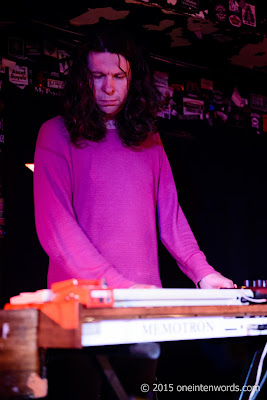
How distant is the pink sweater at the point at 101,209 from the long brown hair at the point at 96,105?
0.13 ft

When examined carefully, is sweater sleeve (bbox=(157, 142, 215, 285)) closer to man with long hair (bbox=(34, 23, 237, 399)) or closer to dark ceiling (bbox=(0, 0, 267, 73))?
man with long hair (bbox=(34, 23, 237, 399))

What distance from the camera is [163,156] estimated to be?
2.05 m

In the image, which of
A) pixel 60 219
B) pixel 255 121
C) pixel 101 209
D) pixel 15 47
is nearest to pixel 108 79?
pixel 101 209

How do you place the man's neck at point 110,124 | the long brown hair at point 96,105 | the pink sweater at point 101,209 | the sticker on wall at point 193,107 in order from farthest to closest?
the sticker on wall at point 193,107, the man's neck at point 110,124, the long brown hair at point 96,105, the pink sweater at point 101,209

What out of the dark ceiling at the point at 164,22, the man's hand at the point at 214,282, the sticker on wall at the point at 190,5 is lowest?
the man's hand at the point at 214,282

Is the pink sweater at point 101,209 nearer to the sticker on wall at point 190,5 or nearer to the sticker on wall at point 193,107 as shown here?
the sticker on wall at point 190,5

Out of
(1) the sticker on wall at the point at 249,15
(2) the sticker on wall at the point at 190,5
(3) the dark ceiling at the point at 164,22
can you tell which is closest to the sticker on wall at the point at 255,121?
(3) the dark ceiling at the point at 164,22

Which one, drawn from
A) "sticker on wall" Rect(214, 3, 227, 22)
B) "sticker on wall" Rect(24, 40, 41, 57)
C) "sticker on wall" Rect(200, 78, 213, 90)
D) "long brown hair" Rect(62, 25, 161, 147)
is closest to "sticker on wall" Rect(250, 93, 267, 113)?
"sticker on wall" Rect(200, 78, 213, 90)

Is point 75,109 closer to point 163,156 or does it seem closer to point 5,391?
point 163,156

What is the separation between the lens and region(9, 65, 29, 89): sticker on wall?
2922 mm

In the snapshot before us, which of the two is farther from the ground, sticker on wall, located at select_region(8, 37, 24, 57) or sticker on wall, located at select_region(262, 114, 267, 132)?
sticker on wall, located at select_region(8, 37, 24, 57)

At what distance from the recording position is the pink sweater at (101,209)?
1554 millimetres

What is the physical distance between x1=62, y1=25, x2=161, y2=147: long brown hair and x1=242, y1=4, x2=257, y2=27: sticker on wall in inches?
47.7

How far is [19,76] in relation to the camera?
2.95 metres
